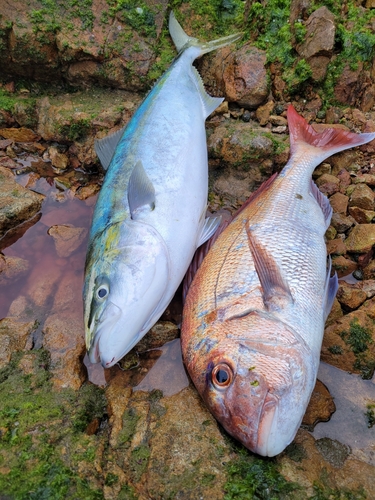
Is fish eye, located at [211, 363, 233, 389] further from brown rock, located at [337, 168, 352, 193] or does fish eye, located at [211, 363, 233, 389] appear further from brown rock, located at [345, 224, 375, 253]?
brown rock, located at [337, 168, 352, 193]

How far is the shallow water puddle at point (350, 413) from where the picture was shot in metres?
2.34

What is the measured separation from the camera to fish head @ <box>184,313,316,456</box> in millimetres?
1984

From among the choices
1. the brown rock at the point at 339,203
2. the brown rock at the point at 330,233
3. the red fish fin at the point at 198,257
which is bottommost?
the brown rock at the point at 330,233

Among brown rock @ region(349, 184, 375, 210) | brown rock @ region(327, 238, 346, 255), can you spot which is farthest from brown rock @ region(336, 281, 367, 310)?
brown rock @ region(349, 184, 375, 210)

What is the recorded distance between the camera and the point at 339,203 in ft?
11.1

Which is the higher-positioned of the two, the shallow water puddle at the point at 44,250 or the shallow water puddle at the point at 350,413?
the shallow water puddle at the point at 44,250

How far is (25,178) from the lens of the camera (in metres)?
3.86

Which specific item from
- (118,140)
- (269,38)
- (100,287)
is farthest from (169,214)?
(269,38)

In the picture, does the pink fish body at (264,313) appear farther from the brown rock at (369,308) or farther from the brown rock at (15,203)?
the brown rock at (15,203)

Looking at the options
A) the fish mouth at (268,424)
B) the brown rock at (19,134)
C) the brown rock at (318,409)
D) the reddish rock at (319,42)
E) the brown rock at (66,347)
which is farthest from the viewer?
the brown rock at (19,134)

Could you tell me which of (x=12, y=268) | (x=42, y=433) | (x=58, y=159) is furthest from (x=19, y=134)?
(x=42, y=433)

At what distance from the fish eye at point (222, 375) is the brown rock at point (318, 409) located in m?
0.69

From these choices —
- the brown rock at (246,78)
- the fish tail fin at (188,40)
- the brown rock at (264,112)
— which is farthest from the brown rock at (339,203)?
the fish tail fin at (188,40)

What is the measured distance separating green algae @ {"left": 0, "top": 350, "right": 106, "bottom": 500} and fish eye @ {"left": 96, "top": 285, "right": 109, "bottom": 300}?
68 cm
